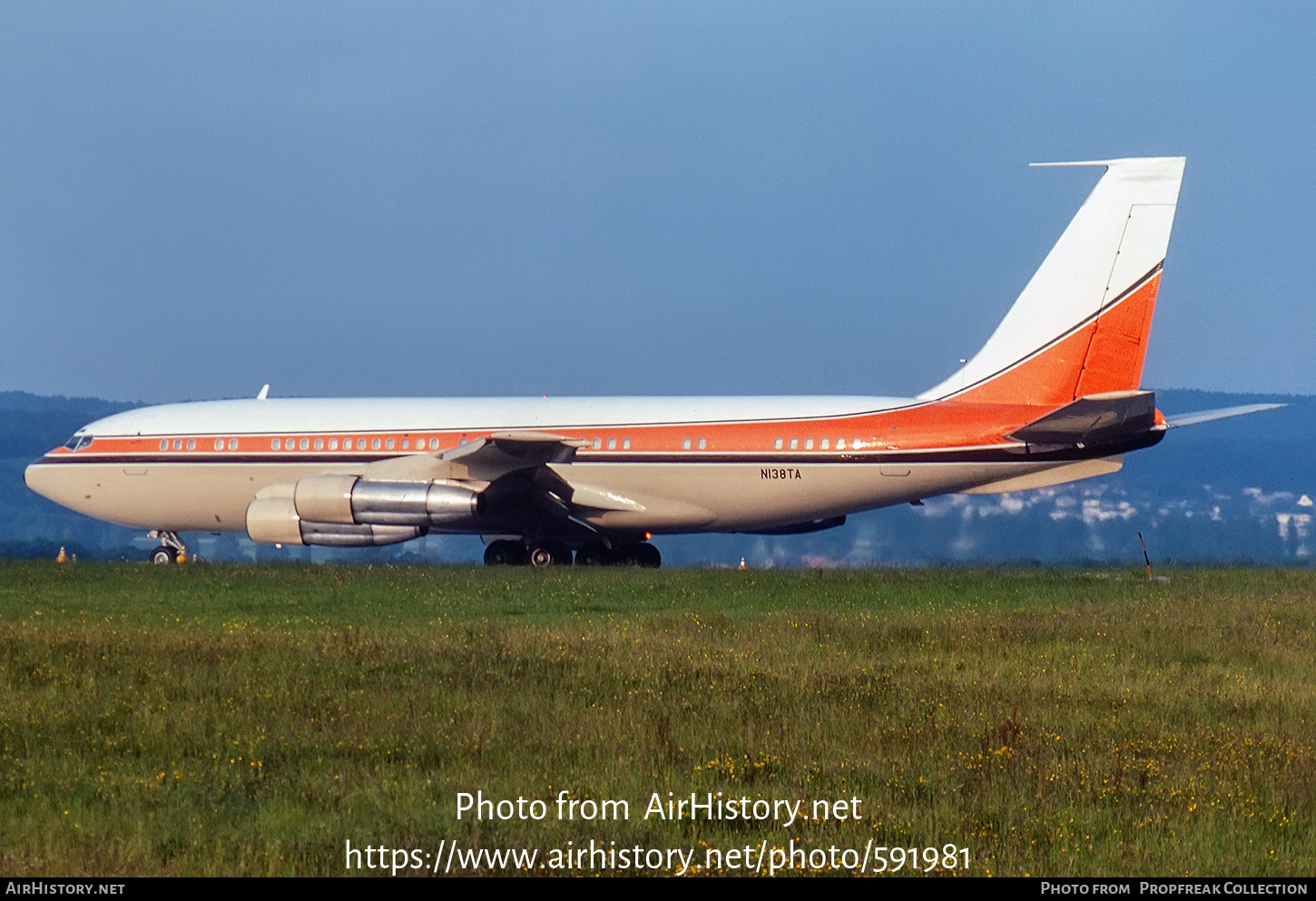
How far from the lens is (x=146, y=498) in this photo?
31828 millimetres

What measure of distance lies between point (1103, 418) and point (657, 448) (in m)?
8.28

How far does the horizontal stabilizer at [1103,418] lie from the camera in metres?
23.8

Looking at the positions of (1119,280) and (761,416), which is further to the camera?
(761,416)

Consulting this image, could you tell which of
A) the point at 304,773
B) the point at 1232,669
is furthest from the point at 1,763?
the point at 1232,669

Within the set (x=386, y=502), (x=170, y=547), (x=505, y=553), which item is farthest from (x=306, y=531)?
(x=170, y=547)

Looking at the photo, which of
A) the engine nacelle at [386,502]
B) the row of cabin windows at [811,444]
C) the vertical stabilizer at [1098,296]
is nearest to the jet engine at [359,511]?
the engine nacelle at [386,502]

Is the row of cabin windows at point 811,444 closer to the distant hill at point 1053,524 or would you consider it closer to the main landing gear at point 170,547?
the distant hill at point 1053,524

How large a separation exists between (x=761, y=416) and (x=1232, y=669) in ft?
45.5

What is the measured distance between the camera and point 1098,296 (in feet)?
82.0

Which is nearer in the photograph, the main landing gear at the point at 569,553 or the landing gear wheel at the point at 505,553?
the main landing gear at the point at 569,553

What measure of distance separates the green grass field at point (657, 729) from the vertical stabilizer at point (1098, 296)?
6.38 meters

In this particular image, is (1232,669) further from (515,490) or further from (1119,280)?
(515,490)

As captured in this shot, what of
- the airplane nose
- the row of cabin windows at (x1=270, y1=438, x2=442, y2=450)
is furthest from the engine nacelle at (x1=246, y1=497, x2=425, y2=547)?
the airplane nose

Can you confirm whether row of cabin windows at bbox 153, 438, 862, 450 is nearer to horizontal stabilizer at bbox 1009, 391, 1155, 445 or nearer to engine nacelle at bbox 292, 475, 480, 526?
engine nacelle at bbox 292, 475, 480, 526
